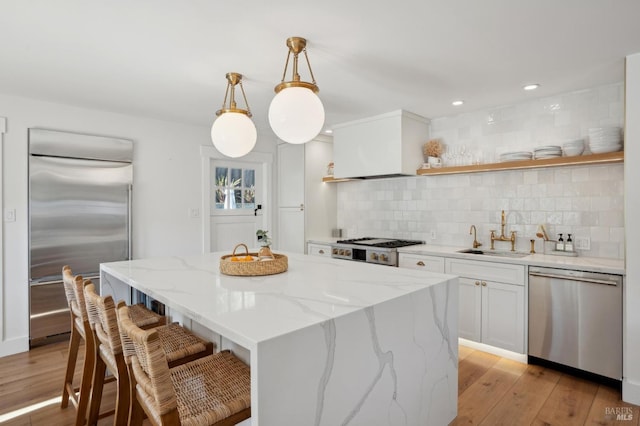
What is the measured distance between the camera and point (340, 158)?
432cm

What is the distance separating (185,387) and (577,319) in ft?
8.89

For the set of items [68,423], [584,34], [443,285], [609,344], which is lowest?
[68,423]

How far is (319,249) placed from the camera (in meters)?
4.52

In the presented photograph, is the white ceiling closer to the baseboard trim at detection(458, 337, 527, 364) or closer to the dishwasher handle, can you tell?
the dishwasher handle

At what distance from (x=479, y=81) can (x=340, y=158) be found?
1.82 meters

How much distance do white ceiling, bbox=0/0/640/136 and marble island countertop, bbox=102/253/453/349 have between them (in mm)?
1358

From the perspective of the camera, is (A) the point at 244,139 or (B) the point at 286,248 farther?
(B) the point at 286,248

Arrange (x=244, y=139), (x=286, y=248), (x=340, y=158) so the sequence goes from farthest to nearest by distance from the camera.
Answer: (x=286, y=248) < (x=340, y=158) < (x=244, y=139)

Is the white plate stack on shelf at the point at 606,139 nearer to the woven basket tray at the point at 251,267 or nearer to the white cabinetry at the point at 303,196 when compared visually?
the woven basket tray at the point at 251,267

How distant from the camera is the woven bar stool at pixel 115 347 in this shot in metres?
1.47

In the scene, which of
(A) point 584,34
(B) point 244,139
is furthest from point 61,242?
(A) point 584,34

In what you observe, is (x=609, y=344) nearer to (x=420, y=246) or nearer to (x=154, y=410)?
(x=420, y=246)

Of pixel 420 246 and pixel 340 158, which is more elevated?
pixel 340 158

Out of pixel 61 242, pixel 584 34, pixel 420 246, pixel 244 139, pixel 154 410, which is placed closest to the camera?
pixel 154 410
